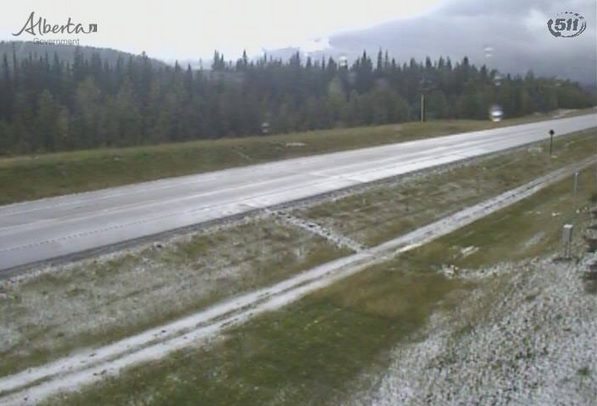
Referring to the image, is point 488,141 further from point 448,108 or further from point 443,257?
point 448,108

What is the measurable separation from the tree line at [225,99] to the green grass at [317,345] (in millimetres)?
54123

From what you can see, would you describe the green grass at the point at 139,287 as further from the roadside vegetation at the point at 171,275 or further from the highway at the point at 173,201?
the highway at the point at 173,201

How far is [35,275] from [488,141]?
49486 mm

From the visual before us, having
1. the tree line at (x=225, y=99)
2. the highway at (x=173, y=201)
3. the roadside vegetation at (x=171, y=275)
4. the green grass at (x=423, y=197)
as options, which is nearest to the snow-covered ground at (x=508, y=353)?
the roadside vegetation at (x=171, y=275)

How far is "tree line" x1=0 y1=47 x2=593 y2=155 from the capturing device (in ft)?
265

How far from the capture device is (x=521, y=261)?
22.5m

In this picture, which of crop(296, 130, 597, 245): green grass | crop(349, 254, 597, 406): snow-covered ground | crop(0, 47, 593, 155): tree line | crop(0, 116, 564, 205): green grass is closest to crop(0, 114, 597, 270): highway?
crop(0, 116, 564, 205): green grass

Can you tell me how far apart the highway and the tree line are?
3740cm

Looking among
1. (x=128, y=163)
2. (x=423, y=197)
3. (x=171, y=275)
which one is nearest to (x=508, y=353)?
(x=171, y=275)

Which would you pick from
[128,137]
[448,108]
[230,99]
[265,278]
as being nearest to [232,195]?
[265,278]

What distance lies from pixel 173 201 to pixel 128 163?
8.71 m

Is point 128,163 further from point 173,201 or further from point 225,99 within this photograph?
point 225,99

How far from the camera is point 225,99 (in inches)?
3839

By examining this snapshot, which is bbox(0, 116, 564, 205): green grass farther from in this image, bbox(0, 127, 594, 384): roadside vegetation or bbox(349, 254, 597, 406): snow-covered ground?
bbox(349, 254, 597, 406): snow-covered ground
